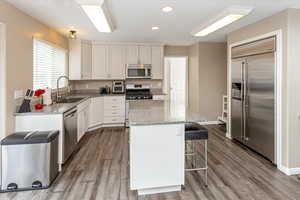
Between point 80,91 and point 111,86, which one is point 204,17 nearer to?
point 111,86

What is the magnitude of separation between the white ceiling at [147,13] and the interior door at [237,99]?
2.74ft

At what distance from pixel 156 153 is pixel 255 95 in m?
2.41

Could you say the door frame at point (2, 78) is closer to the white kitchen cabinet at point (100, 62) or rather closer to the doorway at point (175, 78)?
the white kitchen cabinet at point (100, 62)

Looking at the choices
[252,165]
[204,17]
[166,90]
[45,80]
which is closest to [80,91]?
[45,80]

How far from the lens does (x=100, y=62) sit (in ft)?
20.1

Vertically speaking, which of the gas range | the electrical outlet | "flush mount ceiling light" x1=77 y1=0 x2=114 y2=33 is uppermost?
"flush mount ceiling light" x1=77 y1=0 x2=114 y2=33

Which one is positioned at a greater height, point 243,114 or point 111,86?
point 111,86

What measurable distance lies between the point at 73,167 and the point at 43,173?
27.6 inches

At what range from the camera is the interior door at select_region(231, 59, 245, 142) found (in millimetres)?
4211

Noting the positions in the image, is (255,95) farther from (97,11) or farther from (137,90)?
(137,90)

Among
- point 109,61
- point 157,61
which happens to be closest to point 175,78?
point 157,61

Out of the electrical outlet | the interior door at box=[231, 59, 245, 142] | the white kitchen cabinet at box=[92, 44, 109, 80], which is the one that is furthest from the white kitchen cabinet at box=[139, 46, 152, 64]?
the electrical outlet

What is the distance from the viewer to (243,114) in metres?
4.16

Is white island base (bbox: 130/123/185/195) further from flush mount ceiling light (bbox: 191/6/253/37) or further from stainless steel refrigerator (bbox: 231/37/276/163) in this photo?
stainless steel refrigerator (bbox: 231/37/276/163)
